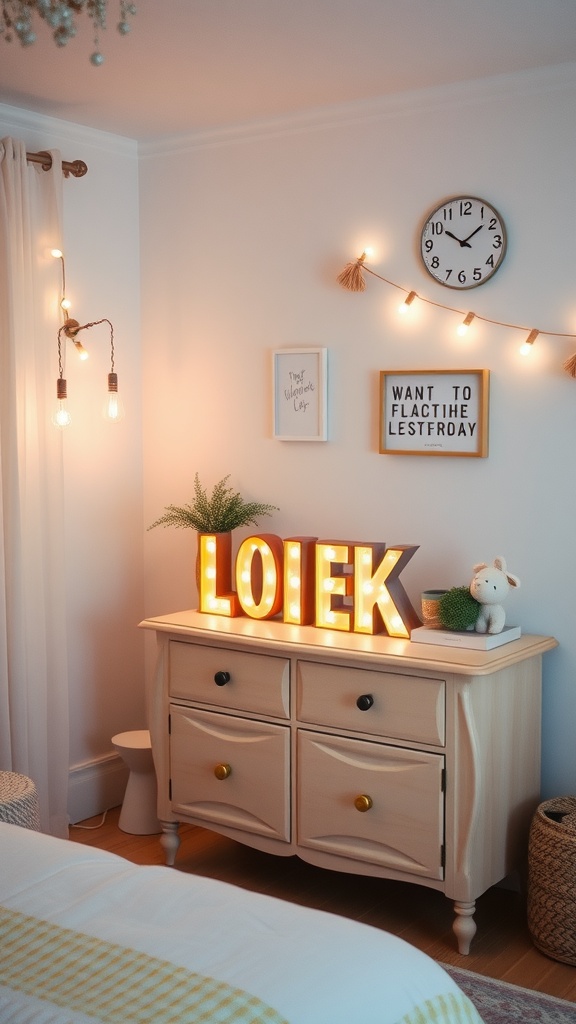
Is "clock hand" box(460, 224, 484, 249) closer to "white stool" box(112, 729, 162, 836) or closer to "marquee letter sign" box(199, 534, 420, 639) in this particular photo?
"marquee letter sign" box(199, 534, 420, 639)

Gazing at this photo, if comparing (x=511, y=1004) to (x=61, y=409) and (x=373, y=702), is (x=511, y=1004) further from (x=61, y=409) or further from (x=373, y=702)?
(x=61, y=409)

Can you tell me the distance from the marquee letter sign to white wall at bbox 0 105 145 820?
548mm

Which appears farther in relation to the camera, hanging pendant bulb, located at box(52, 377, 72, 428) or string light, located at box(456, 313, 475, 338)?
hanging pendant bulb, located at box(52, 377, 72, 428)

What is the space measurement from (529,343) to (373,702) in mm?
1164

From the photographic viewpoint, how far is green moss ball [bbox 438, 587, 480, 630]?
3.04 meters

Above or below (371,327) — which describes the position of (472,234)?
above

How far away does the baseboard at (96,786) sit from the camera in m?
3.89

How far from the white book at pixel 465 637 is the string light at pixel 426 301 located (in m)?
0.78

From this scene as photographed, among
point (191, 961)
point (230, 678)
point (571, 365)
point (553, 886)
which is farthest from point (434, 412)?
point (191, 961)

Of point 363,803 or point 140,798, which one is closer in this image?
point 363,803

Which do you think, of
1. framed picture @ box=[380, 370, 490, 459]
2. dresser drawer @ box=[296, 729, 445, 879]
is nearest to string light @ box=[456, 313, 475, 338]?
framed picture @ box=[380, 370, 490, 459]

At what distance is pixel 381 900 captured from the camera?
3248mm

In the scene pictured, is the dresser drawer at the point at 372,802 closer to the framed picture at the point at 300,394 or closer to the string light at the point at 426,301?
the framed picture at the point at 300,394

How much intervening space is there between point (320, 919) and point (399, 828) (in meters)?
1.26
